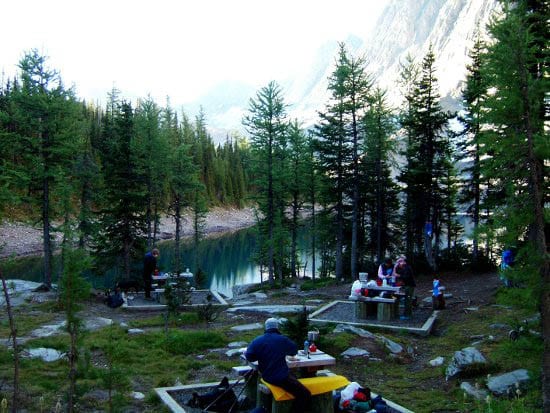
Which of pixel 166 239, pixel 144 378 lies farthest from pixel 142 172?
pixel 166 239

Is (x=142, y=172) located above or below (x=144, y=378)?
above

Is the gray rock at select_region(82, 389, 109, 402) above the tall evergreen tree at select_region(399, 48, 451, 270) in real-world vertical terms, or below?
below

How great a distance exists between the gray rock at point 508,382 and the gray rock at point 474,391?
0.49 feet

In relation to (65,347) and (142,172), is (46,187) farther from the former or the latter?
(65,347)

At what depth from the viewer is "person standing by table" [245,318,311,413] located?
6.54 meters

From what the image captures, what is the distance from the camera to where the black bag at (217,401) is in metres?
7.62

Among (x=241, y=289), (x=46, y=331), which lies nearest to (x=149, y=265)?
(x=46, y=331)

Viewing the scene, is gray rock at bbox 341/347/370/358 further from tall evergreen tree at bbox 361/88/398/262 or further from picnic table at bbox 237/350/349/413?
tall evergreen tree at bbox 361/88/398/262

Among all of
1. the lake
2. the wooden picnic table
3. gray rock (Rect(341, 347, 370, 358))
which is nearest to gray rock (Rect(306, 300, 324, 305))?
gray rock (Rect(341, 347, 370, 358))

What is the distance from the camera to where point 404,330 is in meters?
14.0

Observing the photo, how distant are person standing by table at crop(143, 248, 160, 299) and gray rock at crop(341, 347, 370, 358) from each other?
9.12 m

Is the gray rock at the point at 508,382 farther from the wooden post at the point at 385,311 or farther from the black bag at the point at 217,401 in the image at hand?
the wooden post at the point at 385,311

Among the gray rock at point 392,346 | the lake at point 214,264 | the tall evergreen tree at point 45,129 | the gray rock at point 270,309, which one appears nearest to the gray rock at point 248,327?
the gray rock at point 270,309

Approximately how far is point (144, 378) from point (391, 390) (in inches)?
184
